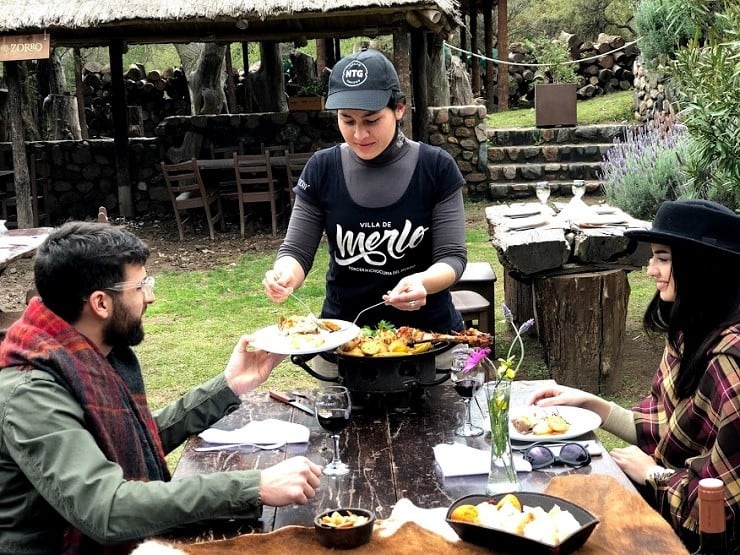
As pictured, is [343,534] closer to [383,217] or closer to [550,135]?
[383,217]

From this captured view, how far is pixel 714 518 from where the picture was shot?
200cm

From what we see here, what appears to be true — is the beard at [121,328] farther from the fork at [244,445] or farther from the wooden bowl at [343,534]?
the wooden bowl at [343,534]

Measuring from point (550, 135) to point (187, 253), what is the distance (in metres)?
6.10

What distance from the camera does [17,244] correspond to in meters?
6.94

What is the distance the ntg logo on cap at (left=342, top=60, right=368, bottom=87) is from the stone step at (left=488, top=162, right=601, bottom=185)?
10821 mm

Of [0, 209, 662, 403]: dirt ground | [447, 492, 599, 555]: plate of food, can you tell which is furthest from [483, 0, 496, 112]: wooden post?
[447, 492, 599, 555]: plate of food

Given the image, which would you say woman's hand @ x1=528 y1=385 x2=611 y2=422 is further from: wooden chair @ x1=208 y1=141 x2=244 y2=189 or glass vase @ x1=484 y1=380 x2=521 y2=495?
wooden chair @ x1=208 y1=141 x2=244 y2=189

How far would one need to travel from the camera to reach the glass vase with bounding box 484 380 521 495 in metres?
2.33

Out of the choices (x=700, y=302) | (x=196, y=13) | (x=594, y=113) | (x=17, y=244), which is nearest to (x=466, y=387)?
(x=700, y=302)

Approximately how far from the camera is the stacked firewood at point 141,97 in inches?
822

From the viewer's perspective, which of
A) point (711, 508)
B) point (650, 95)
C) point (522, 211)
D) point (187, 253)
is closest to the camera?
point (711, 508)

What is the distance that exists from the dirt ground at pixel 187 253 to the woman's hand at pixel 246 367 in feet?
15.4

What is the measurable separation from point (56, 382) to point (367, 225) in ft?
4.75

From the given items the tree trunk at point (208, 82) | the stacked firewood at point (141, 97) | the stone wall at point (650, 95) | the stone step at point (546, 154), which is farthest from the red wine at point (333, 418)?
the stacked firewood at point (141, 97)
